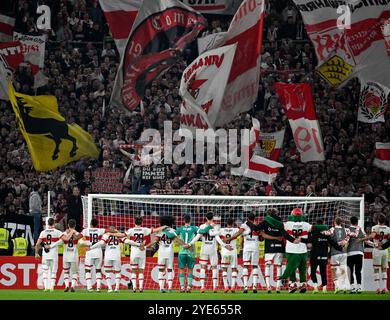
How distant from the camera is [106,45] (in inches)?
1791

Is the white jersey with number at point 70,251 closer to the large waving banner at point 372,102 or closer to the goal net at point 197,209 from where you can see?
the goal net at point 197,209

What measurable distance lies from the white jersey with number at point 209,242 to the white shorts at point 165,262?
818 millimetres

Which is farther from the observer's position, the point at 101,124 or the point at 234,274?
the point at 101,124

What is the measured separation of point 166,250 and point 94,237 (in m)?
1.81

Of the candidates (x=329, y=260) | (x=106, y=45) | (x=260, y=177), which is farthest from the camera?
(x=106, y=45)

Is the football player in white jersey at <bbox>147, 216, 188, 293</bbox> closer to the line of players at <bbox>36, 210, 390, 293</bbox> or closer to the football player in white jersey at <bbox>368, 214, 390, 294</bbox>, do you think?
the line of players at <bbox>36, 210, 390, 293</bbox>

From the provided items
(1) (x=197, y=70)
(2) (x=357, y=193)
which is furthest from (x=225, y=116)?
(2) (x=357, y=193)

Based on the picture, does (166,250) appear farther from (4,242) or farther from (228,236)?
(4,242)

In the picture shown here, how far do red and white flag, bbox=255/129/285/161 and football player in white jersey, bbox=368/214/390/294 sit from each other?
7.08 metres

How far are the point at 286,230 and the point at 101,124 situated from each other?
12505 mm

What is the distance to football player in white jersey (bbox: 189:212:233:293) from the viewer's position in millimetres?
31875

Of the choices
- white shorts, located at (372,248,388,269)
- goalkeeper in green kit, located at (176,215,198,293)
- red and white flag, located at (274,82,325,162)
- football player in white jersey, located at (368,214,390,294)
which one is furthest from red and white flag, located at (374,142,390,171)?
goalkeeper in green kit, located at (176,215,198,293)

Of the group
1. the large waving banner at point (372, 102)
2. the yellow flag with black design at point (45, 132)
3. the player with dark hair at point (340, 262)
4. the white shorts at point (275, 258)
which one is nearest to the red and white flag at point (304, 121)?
the large waving banner at point (372, 102)

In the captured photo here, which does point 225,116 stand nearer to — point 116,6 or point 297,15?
point 116,6
